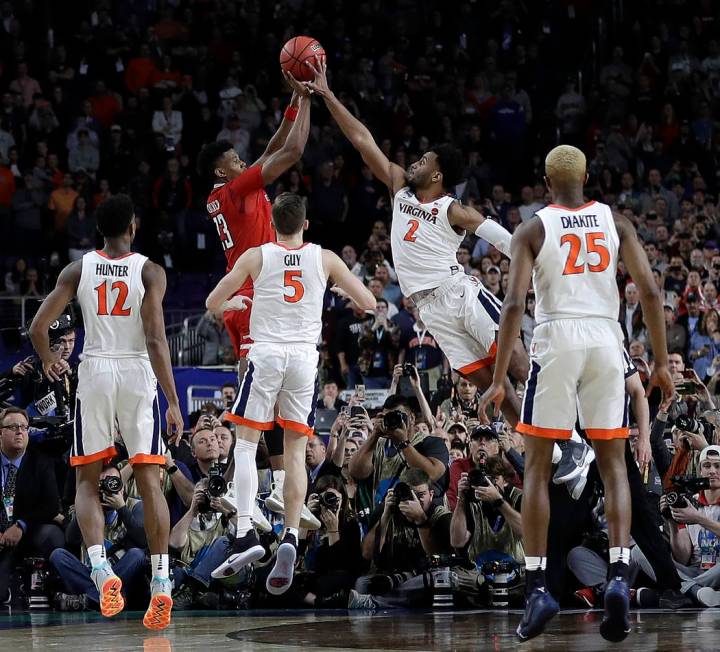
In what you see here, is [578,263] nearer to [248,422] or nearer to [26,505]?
[248,422]

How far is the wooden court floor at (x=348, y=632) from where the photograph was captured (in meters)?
7.87

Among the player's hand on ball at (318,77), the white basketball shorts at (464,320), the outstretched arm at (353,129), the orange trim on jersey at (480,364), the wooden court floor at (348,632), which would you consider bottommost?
the wooden court floor at (348,632)

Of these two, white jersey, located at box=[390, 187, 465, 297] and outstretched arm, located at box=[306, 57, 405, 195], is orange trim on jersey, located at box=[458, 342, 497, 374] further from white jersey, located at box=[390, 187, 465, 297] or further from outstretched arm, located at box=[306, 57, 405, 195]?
outstretched arm, located at box=[306, 57, 405, 195]

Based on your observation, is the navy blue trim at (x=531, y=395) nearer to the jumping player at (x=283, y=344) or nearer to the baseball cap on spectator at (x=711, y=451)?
the jumping player at (x=283, y=344)

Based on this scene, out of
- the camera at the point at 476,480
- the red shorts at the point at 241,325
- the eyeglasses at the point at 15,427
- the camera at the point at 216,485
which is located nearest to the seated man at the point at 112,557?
the camera at the point at 216,485

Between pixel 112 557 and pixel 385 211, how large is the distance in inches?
355

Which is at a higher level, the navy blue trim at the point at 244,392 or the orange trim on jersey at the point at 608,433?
the navy blue trim at the point at 244,392

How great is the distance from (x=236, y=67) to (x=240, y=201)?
12.0 meters

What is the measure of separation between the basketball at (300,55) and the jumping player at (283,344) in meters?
1.10

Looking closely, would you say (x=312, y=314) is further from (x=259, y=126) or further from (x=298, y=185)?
(x=259, y=126)

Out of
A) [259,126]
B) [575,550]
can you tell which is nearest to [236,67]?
[259,126]

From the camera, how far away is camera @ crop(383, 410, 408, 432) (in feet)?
35.1

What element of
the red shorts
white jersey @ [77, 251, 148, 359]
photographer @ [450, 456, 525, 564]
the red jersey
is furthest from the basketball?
photographer @ [450, 456, 525, 564]

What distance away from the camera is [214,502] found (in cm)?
1072
